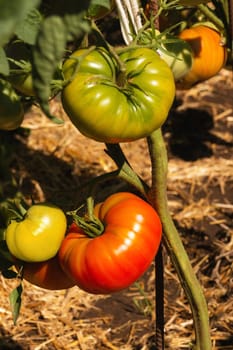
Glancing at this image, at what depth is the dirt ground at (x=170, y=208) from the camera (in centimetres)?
192

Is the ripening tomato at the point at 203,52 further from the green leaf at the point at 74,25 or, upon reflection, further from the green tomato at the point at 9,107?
the green leaf at the point at 74,25

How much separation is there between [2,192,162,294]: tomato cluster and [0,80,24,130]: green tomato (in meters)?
0.14

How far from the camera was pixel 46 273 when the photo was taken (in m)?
1.15

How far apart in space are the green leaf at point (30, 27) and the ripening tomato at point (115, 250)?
12.4 inches

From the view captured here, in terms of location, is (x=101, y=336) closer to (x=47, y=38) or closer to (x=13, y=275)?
(x=13, y=275)

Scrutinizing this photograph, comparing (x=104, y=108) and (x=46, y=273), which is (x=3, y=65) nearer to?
(x=104, y=108)

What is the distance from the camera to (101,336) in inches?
75.2

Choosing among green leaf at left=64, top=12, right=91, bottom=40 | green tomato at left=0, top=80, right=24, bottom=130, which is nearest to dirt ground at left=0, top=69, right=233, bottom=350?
green tomato at left=0, top=80, right=24, bottom=130

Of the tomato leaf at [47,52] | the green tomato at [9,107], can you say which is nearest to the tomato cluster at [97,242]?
the green tomato at [9,107]

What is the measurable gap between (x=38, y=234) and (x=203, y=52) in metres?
0.65

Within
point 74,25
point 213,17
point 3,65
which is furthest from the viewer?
point 213,17

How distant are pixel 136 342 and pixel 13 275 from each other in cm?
76

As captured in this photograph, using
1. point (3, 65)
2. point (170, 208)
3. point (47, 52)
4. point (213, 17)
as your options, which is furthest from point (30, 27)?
point (170, 208)

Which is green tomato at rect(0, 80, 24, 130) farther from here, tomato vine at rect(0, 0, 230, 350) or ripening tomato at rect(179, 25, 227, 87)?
ripening tomato at rect(179, 25, 227, 87)
